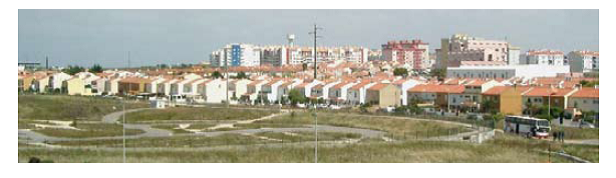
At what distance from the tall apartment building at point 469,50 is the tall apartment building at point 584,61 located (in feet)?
12.9

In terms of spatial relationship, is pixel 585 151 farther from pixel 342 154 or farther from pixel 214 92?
pixel 214 92

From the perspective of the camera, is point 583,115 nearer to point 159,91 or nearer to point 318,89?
point 318,89

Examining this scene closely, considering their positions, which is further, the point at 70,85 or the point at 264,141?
the point at 70,85

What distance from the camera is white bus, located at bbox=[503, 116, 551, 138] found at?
11766mm

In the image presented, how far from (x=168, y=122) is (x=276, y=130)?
3.15 m

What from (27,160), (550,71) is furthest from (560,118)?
(550,71)

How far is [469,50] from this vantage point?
37.2 metres

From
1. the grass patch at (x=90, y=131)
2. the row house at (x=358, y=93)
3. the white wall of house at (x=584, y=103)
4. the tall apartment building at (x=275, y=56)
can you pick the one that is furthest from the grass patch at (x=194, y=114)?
the tall apartment building at (x=275, y=56)

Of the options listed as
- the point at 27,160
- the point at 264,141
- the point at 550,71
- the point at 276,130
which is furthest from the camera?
the point at 550,71

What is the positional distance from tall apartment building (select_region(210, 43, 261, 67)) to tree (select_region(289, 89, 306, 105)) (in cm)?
2038

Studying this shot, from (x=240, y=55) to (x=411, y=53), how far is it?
1084cm

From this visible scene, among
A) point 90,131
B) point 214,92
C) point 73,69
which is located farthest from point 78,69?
point 90,131

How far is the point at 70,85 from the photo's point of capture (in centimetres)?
2345

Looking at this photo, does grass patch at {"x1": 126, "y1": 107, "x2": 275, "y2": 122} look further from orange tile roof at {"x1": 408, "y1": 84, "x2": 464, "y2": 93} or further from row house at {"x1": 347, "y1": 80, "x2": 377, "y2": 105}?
orange tile roof at {"x1": 408, "y1": 84, "x2": 464, "y2": 93}
